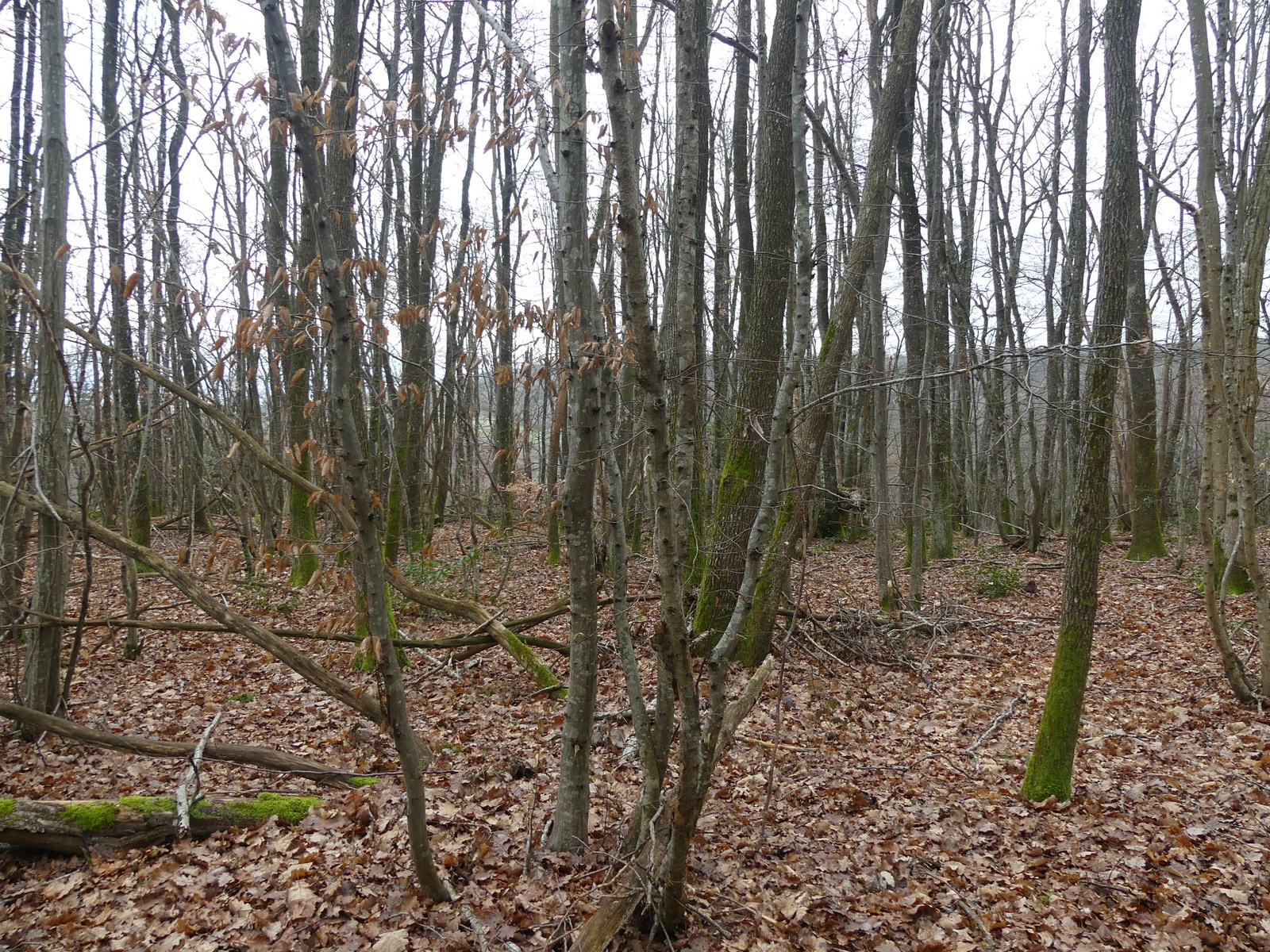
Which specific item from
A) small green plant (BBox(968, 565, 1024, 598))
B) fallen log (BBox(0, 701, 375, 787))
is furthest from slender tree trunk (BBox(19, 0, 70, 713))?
small green plant (BBox(968, 565, 1024, 598))

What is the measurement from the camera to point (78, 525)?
4797mm

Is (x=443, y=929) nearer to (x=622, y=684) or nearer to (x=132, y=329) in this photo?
(x=622, y=684)

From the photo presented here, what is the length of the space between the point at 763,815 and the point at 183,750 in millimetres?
3662

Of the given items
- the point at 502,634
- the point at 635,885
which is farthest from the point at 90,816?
the point at 502,634

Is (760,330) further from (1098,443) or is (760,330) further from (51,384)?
(51,384)

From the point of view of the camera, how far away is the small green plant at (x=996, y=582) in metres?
10.7

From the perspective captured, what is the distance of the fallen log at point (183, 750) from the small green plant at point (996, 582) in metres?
8.98

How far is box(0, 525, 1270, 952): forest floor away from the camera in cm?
350

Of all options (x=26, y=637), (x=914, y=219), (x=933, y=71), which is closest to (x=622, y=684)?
(x=26, y=637)

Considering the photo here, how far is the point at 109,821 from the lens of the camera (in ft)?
13.2

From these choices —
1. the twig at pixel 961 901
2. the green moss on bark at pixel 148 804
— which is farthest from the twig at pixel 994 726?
the green moss on bark at pixel 148 804

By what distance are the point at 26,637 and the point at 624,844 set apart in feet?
15.3

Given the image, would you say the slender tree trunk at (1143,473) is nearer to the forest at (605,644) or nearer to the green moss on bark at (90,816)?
the forest at (605,644)

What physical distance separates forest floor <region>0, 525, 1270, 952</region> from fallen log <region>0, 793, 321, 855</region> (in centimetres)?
9
